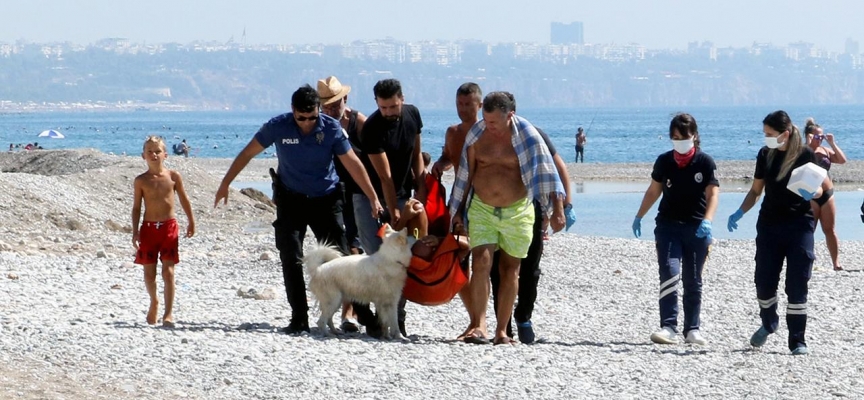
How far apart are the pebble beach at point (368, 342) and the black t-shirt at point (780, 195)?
925mm

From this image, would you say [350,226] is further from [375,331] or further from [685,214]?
[685,214]

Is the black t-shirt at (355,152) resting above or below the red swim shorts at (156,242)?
above

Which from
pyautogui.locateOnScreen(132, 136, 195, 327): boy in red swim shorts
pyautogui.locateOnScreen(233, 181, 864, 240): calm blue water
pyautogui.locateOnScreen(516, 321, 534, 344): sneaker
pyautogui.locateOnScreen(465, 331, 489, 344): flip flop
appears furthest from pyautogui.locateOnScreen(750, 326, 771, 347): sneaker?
pyautogui.locateOnScreen(233, 181, 864, 240): calm blue water

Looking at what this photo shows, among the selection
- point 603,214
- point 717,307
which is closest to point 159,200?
point 717,307

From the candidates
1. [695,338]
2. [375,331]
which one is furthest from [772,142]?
[375,331]

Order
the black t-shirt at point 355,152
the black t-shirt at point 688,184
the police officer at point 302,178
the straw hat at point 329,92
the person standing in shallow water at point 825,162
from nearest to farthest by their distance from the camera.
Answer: the police officer at point 302,178, the black t-shirt at point 688,184, the black t-shirt at point 355,152, the straw hat at point 329,92, the person standing in shallow water at point 825,162

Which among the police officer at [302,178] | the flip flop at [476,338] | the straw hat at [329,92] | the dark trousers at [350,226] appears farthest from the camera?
the dark trousers at [350,226]

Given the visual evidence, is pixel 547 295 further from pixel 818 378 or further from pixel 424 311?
pixel 818 378

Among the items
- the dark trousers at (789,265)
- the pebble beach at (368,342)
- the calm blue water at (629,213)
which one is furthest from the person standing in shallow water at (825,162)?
the calm blue water at (629,213)

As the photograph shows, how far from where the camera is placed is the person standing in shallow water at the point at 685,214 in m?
8.98

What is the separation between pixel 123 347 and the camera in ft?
25.5

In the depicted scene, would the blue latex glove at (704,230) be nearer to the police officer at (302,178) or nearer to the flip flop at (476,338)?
the flip flop at (476,338)

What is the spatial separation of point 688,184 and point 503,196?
50.7 inches

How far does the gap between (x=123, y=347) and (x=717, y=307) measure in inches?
239
